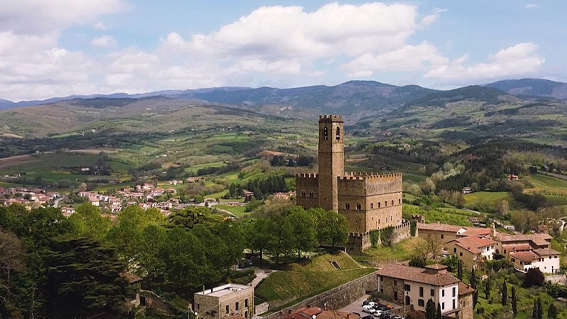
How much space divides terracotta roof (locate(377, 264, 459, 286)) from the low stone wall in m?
1.91

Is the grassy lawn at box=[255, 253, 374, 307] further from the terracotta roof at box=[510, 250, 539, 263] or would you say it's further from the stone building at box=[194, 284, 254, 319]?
the terracotta roof at box=[510, 250, 539, 263]

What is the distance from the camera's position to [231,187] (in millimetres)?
138375

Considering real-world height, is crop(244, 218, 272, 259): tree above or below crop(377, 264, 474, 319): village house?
above

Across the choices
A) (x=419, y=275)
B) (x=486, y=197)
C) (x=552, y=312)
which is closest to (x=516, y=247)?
(x=552, y=312)

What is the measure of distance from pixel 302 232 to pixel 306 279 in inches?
238

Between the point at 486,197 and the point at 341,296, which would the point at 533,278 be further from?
the point at 486,197

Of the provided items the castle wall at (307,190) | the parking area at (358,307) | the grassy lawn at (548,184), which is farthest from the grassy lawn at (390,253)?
the grassy lawn at (548,184)

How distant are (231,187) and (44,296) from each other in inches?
3685

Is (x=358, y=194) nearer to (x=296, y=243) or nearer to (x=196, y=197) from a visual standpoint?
(x=296, y=243)

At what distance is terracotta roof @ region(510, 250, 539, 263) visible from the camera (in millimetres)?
70688

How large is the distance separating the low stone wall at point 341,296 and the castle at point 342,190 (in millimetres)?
9328

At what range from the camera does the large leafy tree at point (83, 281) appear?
43.6m

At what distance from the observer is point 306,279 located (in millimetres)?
55062

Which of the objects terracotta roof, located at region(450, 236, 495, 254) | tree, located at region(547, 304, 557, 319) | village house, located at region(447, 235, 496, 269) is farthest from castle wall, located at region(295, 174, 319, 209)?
tree, located at region(547, 304, 557, 319)
